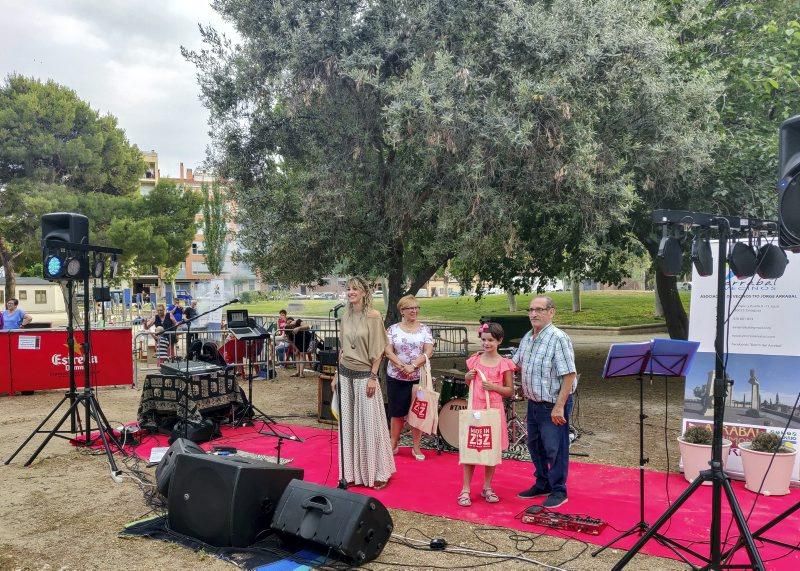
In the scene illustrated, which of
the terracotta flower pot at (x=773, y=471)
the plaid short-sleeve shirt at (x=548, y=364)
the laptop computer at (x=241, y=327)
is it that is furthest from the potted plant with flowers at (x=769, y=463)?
the laptop computer at (x=241, y=327)

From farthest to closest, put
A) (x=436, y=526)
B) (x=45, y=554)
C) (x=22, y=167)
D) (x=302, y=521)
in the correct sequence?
(x=22, y=167) → (x=436, y=526) → (x=45, y=554) → (x=302, y=521)

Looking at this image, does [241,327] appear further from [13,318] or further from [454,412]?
[13,318]

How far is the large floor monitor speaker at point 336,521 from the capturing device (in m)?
3.97

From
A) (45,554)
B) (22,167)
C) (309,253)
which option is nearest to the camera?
(45,554)

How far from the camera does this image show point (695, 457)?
5812 mm

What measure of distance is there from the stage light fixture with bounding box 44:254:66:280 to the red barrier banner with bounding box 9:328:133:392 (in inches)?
180

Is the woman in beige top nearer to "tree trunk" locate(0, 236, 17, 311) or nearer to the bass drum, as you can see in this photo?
the bass drum

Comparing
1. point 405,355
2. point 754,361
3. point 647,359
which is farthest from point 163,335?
point 754,361

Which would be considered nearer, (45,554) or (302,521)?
(302,521)

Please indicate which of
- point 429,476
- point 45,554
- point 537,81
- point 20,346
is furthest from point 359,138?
point 20,346

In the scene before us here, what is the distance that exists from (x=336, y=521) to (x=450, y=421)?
3.33 m

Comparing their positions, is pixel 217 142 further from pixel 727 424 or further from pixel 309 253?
pixel 727 424

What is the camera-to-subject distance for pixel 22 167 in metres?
30.2

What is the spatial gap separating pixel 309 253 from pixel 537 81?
3.92 metres
